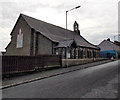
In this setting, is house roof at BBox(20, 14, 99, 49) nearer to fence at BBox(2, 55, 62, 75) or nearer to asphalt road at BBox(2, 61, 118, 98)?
fence at BBox(2, 55, 62, 75)

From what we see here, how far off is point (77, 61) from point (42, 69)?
9453 millimetres

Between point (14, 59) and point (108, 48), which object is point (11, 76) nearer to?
point (14, 59)

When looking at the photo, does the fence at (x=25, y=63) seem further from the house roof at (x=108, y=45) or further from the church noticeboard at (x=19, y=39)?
the house roof at (x=108, y=45)

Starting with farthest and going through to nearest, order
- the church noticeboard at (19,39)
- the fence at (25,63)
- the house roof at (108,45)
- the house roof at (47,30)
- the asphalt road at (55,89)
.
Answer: the house roof at (108,45), the church noticeboard at (19,39), the house roof at (47,30), the fence at (25,63), the asphalt road at (55,89)

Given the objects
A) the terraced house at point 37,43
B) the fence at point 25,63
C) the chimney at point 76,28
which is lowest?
the fence at point 25,63

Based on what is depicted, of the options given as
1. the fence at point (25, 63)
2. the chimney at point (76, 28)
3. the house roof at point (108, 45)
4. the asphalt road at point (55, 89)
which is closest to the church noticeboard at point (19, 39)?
the fence at point (25, 63)

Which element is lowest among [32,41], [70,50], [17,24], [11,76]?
[11,76]

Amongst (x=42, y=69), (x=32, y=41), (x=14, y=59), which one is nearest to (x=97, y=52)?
(x=32, y=41)

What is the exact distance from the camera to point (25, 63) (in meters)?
12.9

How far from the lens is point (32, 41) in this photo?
2688 centimetres

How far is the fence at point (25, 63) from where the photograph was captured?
1115 cm

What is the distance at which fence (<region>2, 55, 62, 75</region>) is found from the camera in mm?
11152

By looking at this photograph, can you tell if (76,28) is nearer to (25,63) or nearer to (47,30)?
(47,30)

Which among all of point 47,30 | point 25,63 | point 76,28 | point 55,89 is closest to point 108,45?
point 76,28
